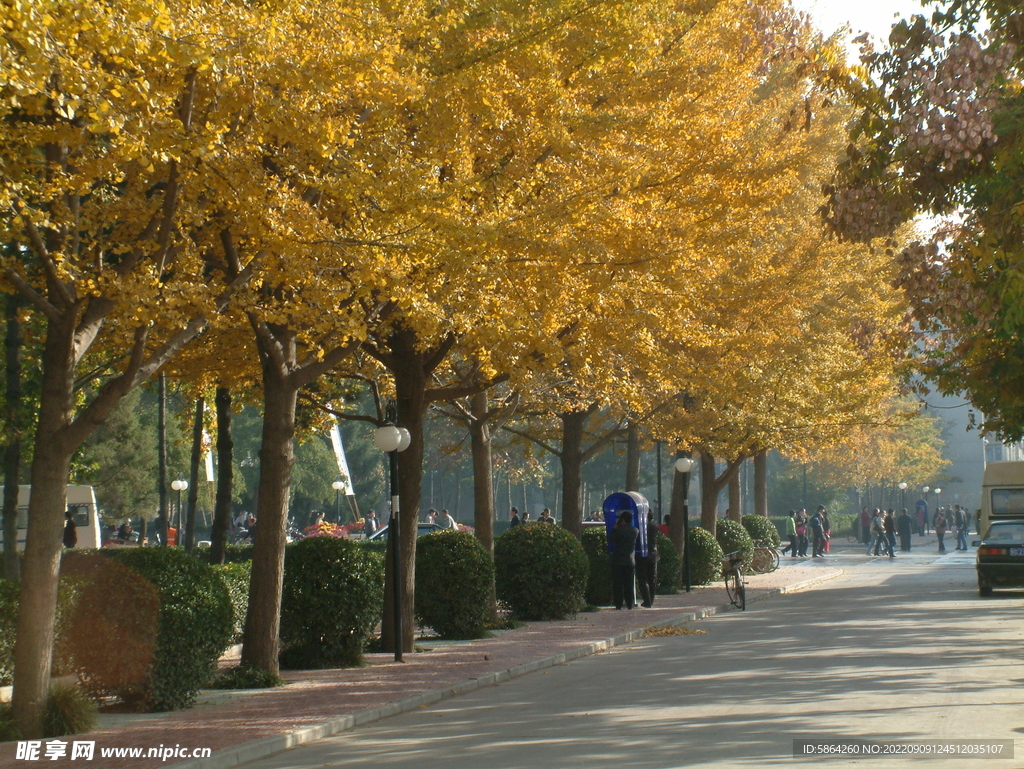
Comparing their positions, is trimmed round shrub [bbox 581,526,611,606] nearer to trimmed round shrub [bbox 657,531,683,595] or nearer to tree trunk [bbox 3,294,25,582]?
trimmed round shrub [bbox 657,531,683,595]

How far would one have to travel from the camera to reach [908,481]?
65188mm

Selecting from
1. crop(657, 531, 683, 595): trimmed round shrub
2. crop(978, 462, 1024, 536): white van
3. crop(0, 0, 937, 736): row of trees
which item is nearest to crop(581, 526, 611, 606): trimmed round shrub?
crop(657, 531, 683, 595): trimmed round shrub

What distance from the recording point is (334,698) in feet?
36.0

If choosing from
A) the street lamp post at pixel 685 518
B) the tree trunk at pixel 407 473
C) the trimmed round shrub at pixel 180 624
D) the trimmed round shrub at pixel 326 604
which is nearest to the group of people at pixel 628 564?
the street lamp post at pixel 685 518

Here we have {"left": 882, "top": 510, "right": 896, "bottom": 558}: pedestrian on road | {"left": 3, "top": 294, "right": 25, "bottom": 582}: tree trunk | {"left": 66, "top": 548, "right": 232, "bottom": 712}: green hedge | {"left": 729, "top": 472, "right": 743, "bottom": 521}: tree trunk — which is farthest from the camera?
{"left": 882, "top": 510, "right": 896, "bottom": 558}: pedestrian on road

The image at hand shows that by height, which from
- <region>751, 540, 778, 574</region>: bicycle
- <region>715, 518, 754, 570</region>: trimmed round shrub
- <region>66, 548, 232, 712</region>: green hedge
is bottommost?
<region>66, 548, 232, 712</region>: green hedge

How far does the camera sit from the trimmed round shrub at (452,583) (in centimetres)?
1598

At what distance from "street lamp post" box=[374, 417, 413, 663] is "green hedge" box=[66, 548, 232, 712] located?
12.2 ft

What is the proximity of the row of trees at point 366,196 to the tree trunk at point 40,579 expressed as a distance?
0.07 feet

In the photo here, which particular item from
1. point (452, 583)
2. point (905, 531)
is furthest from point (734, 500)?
point (452, 583)

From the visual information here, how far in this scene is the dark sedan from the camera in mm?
23047

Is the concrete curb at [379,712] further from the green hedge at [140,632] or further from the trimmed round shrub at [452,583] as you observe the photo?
the trimmed round shrub at [452,583]

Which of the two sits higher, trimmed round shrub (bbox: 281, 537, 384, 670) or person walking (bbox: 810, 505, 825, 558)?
person walking (bbox: 810, 505, 825, 558)

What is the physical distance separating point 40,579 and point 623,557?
1321 centimetres
